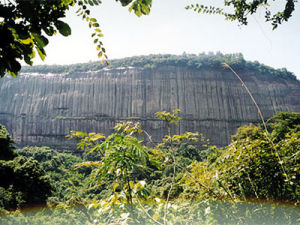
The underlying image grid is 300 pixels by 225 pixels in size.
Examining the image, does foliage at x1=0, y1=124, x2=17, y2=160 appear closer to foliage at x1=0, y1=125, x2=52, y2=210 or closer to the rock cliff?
foliage at x1=0, y1=125, x2=52, y2=210

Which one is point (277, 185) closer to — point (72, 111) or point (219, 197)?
point (219, 197)

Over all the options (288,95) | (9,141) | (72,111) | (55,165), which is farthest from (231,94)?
(9,141)

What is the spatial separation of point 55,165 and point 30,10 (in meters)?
24.9

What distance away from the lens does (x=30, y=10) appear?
0.84m

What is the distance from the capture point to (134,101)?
1837 inches

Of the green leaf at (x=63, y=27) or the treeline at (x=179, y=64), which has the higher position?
the treeline at (x=179, y=64)

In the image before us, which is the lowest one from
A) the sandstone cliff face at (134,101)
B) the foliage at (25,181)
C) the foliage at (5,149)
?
the foliage at (25,181)

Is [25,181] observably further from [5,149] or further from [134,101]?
[134,101]

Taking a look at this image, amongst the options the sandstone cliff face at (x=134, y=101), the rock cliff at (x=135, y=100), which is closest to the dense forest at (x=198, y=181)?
the rock cliff at (x=135, y=100)

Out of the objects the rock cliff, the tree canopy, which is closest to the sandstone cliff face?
the rock cliff

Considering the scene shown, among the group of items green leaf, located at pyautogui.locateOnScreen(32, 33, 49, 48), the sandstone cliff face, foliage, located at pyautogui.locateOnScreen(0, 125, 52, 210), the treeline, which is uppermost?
the treeline

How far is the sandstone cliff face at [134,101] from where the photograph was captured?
43.5 meters

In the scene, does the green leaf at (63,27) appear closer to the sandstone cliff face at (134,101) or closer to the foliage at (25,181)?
the foliage at (25,181)

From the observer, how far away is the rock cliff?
43.6 metres
